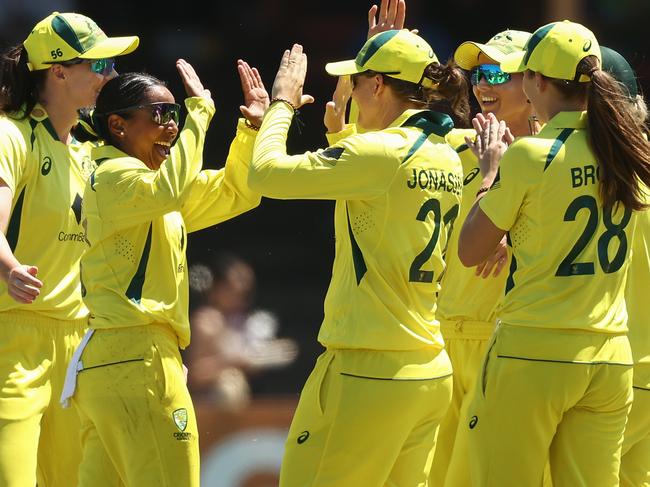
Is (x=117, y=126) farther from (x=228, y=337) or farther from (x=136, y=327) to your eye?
(x=228, y=337)

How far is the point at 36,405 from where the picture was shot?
486cm

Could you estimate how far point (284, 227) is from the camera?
321 inches

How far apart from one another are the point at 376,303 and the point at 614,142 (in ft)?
2.95

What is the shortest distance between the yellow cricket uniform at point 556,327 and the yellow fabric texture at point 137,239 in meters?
1.05

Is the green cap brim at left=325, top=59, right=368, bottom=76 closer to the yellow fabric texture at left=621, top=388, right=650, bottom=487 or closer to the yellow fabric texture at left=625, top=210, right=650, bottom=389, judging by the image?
the yellow fabric texture at left=625, top=210, right=650, bottom=389

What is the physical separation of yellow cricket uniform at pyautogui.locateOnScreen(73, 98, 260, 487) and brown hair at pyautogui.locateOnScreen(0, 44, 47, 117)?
0.67 metres

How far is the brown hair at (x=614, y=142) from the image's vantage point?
4195 mm

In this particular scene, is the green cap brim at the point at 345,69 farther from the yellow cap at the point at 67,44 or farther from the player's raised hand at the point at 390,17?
the yellow cap at the point at 67,44

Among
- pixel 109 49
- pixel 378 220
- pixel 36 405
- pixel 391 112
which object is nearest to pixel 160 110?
pixel 109 49

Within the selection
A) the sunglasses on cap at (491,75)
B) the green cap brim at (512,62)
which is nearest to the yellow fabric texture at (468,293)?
the sunglasses on cap at (491,75)

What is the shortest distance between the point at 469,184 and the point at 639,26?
10.8 ft

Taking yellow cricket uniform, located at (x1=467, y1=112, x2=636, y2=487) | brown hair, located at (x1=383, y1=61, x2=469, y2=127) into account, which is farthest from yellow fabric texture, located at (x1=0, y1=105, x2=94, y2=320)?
yellow cricket uniform, located at (x1=467, y1=112, x2=636, y2=487)

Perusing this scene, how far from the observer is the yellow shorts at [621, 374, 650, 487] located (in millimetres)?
4953

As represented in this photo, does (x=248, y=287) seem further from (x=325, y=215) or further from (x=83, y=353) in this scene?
(x=83, y=353)
